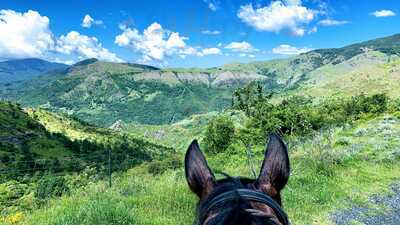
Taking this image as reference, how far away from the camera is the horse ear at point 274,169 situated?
1557 mm

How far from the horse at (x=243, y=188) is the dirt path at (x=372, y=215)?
23.1 feet

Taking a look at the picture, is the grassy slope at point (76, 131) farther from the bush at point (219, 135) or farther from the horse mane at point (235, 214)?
the horse mane at point (235, 214)

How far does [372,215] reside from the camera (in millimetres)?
8625

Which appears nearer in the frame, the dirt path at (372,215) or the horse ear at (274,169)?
the horse ear at (274,169)

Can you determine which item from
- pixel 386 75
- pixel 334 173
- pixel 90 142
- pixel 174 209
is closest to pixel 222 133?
pixel 334 173

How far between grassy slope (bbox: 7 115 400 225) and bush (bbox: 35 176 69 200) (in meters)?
0.82

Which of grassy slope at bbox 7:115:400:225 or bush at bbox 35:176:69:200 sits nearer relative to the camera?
grassy slope at bbox 7:115:400:225

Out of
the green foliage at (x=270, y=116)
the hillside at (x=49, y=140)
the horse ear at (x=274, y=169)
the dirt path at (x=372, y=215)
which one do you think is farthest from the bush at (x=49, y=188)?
the hillside at (x=49, y=140)

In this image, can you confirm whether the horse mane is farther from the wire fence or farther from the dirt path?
the wire fence

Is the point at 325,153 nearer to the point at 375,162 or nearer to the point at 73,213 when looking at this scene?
the point at 375,162

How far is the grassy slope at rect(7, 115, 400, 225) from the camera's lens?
688 centimetres

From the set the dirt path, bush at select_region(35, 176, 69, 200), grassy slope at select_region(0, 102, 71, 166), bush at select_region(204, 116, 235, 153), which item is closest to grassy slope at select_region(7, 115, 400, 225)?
the dirt path

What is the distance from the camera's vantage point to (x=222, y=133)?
46906 millimetres

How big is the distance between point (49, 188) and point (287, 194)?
23.1 feet
